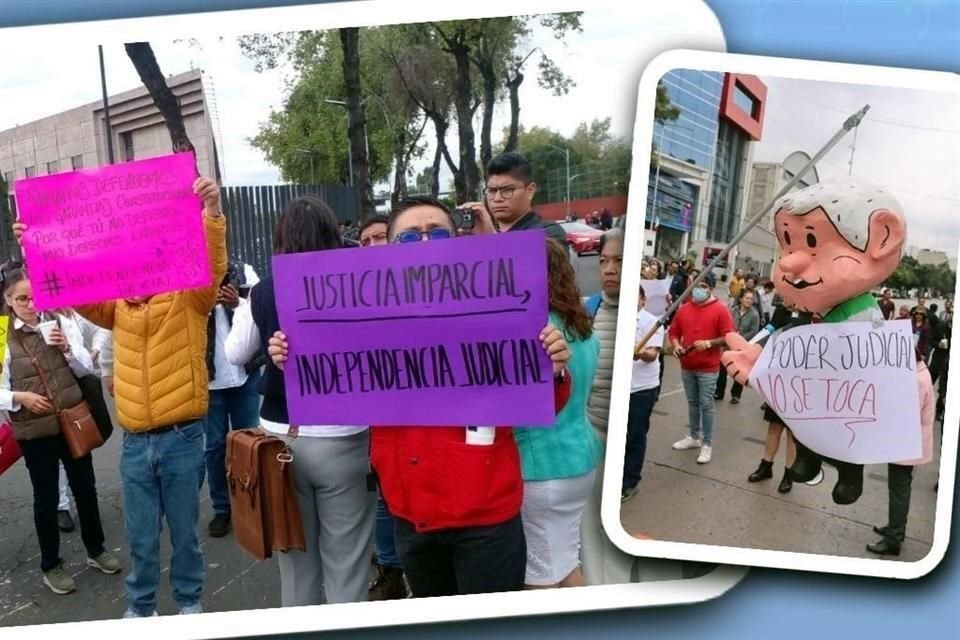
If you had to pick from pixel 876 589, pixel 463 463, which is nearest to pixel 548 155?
pixel 463 463

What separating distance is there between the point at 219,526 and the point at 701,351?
183 centimetres

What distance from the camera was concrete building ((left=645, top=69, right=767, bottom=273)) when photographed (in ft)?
3.99

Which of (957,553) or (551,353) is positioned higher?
(551,353)

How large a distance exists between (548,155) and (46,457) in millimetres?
1782

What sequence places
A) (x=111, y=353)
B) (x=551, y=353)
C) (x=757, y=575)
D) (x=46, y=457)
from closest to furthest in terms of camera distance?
(x=551, y=353) → (x=757, y=575) → (x=111, y=353) → (x=46, y=457)

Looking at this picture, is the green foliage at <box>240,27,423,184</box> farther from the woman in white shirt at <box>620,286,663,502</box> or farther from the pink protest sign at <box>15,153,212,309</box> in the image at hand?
the woman in white shirt at <box>620,286,663,502</box>

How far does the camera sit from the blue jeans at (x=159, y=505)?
5.51 feet

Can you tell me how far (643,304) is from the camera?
1.25 metres

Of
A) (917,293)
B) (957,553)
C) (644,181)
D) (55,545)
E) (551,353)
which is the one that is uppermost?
(644,181)

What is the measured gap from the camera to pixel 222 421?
2316 millimetres

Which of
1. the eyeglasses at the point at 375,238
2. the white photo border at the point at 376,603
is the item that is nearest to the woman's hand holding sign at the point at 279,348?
the eyeglasses at the point at 375,238

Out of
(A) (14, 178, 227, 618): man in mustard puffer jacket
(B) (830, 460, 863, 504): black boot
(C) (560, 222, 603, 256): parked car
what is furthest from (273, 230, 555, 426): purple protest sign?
(B) (830, 460, 863, 504): black boot

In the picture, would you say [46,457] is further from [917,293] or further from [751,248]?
[917,293]

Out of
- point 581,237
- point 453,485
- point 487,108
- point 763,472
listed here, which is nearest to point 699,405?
point 763,472
